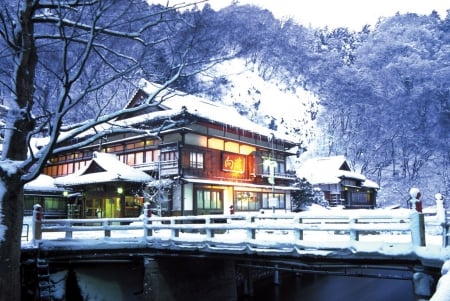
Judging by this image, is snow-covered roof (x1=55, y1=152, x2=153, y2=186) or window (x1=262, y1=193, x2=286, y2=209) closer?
snow-covered roof (x1=55, y1=152, x2=153, y2=186)

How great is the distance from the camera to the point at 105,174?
957 inches

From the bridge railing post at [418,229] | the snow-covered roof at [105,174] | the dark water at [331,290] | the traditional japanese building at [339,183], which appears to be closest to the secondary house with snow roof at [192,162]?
the snow-covered roof at [105,174]

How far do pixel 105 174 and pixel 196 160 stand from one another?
6413mm

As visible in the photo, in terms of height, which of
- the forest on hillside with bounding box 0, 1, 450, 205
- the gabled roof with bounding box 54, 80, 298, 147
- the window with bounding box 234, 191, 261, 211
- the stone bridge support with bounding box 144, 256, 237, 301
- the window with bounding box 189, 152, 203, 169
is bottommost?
the stone bridge support with bounding box 144, 256, 237, 301

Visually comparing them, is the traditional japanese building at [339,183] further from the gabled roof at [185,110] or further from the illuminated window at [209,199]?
the illuminated window at [209,199]

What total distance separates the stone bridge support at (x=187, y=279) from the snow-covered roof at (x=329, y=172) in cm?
3021

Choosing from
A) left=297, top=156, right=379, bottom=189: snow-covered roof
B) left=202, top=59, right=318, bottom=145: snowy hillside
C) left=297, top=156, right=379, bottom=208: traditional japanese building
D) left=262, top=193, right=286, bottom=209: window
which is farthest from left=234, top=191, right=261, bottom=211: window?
left=202, top=59, right=318, bottom=145: snowy hillside

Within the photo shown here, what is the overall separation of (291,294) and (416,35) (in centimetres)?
5706

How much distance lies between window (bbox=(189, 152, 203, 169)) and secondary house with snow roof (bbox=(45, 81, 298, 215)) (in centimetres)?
7

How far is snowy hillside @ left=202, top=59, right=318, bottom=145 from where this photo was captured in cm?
5853

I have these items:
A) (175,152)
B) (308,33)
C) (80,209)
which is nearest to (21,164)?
(175,152)

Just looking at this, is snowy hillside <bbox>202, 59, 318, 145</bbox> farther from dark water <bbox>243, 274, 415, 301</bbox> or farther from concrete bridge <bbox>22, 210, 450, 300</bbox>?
concrete bridge <bbox>22, 210, 450, 300</bbox>

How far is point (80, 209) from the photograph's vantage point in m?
30.4

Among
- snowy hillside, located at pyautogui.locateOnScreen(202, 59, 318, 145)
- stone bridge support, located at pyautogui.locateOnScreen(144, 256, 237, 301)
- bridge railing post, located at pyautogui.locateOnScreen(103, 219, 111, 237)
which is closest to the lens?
stone bridge support, located at pyautogui.locateOnScreen(144, 256, 237, 301)
